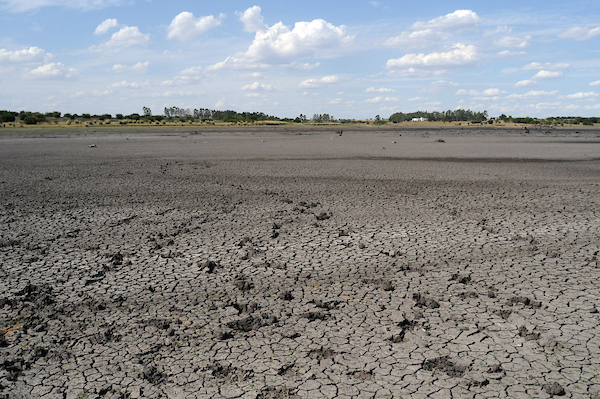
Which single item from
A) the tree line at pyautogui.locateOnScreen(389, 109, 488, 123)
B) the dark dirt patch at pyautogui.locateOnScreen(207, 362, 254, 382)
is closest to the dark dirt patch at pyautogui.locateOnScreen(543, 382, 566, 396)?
the dark dirt patch at pyautogui.locateOnScreen(207, 362, 254, 382)

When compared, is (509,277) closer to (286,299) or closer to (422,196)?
(286,299)

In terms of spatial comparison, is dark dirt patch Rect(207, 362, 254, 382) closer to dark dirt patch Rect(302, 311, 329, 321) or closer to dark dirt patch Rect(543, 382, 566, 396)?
dark dirt patch Rect(302, 311, 329, 321)

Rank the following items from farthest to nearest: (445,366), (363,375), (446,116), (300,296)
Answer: (446,116) → (300,296) → (445,366) → (363,375)

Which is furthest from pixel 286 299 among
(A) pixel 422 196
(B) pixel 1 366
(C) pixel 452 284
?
(A) pixel 422 196

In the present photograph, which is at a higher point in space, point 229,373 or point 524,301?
point 524,301

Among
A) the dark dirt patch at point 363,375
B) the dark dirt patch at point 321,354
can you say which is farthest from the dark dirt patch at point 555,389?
the dark dirt patch at point 321,354

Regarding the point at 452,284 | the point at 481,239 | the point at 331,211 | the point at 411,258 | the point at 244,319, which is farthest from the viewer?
the point at 331,211

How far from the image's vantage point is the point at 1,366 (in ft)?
11.7

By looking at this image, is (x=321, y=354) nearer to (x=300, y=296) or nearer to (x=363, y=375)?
(x=363, y=375)

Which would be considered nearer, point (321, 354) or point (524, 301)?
point (321, 354)

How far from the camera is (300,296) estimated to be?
4.98 m

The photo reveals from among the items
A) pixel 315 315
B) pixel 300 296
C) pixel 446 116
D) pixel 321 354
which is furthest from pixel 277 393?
pixel 446 116

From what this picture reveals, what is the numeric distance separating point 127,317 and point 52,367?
3.14 feet

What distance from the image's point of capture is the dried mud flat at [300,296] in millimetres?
3412
